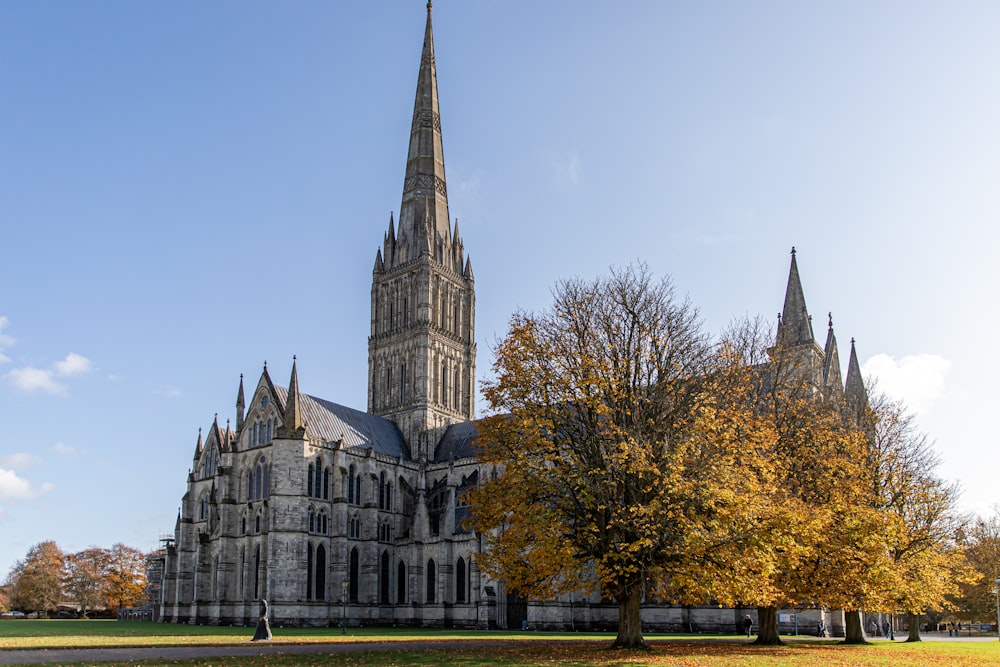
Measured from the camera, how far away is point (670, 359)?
96.6 feet

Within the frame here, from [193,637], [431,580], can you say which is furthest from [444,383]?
[193,637]

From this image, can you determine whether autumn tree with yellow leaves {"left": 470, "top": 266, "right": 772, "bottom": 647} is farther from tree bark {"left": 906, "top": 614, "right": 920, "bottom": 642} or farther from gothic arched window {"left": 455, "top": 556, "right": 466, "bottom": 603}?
gothic arched window {"left": 455, "top": 556, "right": 466, "bottom": 603}

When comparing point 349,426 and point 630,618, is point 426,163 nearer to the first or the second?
point 349,426

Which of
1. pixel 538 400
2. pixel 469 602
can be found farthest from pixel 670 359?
pixel 469 602

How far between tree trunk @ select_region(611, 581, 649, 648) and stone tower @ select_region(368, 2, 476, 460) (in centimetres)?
4636

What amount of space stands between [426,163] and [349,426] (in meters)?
29.0

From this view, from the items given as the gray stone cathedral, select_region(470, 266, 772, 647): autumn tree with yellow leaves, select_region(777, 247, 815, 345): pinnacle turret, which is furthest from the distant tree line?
select_region(470, 266, 772, 647): autumn tree with yellow leaves

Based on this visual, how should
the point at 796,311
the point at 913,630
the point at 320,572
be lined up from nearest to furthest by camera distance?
the point at 913,630 < the point at 796,311 < the point at 320,572

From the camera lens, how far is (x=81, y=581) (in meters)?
104

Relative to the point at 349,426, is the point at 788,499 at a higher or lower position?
lower

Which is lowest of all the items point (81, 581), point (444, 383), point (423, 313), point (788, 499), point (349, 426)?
point (81, 581)

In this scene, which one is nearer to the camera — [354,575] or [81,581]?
[354,575]

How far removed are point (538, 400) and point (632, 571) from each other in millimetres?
6338

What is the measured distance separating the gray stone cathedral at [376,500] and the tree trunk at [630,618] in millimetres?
24301
